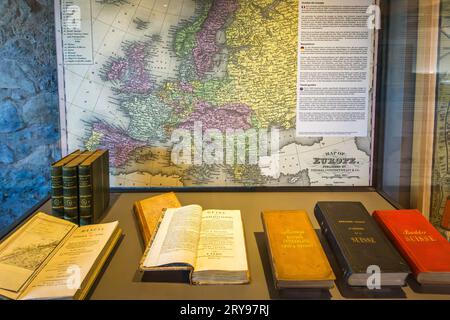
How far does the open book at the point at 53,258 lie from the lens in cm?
94

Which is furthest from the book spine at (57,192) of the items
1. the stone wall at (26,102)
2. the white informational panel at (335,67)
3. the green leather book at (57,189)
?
the white informational panel at (335,67)

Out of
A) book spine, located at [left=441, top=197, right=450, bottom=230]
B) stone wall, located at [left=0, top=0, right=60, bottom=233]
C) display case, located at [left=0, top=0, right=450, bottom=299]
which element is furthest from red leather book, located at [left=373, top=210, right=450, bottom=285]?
stone wall, located at [left=0, top=0, right=60, bottom=233]

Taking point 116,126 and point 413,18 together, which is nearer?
point 413,18

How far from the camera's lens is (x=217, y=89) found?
1752 millimetres

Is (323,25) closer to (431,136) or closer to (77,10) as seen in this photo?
(431,136)

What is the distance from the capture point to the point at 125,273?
3.64 ft

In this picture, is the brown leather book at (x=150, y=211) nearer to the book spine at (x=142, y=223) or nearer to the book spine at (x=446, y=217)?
the book spine at (x=142, y=223)

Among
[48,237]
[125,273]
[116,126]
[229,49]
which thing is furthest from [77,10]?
[125,273]

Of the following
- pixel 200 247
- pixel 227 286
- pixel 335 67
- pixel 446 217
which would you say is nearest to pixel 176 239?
pixel 200 247

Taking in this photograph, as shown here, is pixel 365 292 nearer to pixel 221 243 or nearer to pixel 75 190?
pixel 221 243

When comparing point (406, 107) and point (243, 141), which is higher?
point (406, 107)
